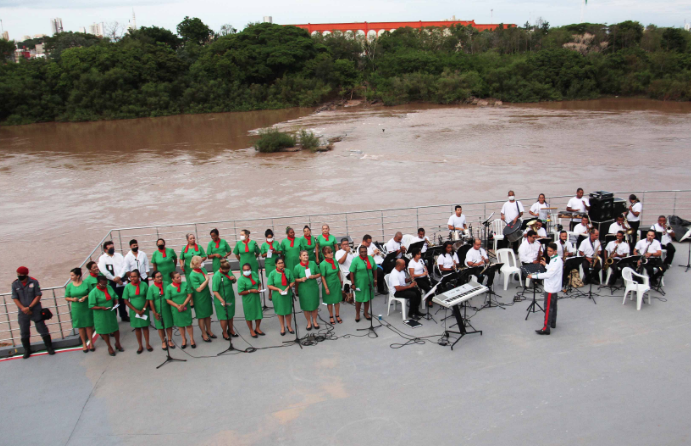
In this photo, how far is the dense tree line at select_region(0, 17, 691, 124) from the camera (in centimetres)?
5197

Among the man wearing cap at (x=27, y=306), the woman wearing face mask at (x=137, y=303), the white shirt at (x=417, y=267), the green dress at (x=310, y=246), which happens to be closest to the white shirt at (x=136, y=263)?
the woman wearing face mask at (x=137, y=303)

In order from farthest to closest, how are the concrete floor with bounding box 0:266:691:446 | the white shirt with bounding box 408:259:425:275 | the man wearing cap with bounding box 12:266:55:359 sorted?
the white shirt with bounding box 408:259:425:275
the man wearing cap with bounding box 12:266:55:359
the concrete floor with bounding box 0:266:691:446

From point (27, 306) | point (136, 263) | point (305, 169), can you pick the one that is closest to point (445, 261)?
point (136, 263)

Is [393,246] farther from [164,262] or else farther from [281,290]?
[164,262]

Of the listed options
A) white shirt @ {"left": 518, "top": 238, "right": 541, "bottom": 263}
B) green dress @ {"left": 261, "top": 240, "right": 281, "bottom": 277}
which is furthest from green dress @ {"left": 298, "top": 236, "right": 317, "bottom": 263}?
white shirt @ {"left": 518, "top": 238, "right": 541, "bottom": 263}

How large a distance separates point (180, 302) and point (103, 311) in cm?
98

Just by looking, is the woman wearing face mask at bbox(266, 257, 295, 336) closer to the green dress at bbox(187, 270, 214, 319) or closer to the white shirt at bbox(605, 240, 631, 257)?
the green dress at bbox(187, 270, 214, 319)

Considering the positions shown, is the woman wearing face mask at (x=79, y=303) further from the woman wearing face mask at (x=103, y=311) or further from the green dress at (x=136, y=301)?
the green dress at (x=136, y=301)

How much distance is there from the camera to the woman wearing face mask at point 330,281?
745 centimetres

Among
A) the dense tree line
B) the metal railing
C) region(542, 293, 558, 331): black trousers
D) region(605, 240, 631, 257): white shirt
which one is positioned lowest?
the metal railing

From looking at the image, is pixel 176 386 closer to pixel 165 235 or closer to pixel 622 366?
pixel 622 366

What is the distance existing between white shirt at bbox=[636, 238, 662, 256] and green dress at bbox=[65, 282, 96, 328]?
835 centimetres

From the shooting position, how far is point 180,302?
698 centimetres

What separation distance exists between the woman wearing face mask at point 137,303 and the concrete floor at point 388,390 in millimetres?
388
